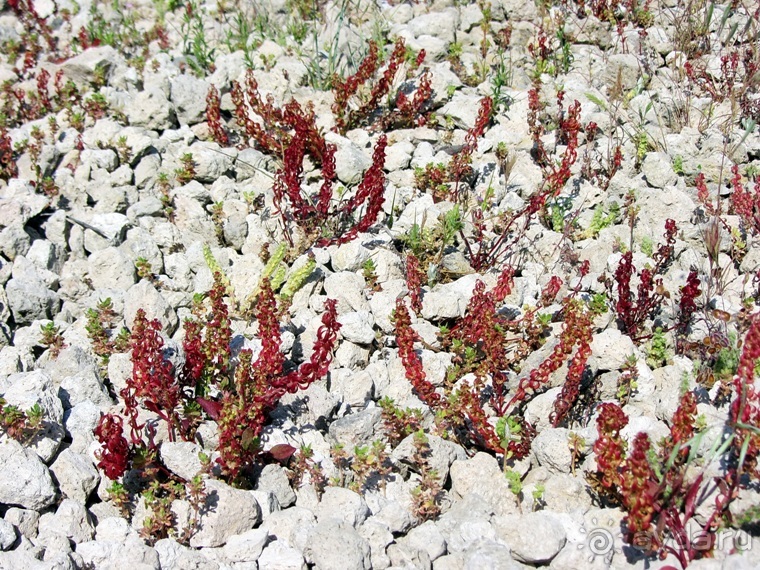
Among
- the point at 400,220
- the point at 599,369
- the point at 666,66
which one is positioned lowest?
the point at 599,369

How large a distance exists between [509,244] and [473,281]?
59 cm

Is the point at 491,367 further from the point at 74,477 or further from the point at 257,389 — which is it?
the point at 74,477

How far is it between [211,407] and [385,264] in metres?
1.88

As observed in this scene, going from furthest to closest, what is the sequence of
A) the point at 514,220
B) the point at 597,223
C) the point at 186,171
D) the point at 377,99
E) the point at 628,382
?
the point at 377,99, the point at 186,171, the point at 514,220, the point at 597,223, the point at 628,382

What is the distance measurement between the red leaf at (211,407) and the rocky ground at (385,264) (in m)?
0.18

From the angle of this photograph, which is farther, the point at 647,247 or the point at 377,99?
the point at 377,99

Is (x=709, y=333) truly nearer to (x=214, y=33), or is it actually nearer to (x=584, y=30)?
(x=584, y=30)

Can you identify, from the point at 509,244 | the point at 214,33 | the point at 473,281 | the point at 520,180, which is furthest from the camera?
the point at 214,33

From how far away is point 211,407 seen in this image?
456 centimetres

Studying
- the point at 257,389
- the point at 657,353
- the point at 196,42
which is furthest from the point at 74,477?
the point at 196,42

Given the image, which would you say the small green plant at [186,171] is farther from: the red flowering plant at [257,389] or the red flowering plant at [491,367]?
the red flowering plant at [491,367]

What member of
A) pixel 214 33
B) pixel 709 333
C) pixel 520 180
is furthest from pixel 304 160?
pixel 709 333

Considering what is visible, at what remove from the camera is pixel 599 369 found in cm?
495

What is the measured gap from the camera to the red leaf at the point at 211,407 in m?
4.52
